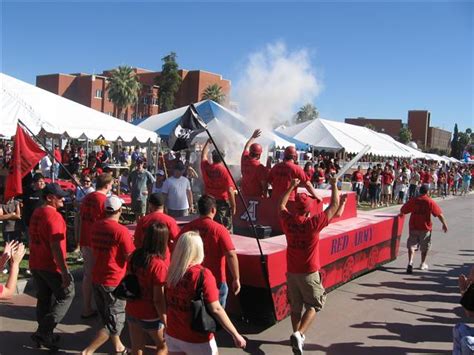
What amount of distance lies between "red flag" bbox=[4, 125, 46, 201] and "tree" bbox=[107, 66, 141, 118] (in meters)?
71.0

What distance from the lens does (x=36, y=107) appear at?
1108 centimetres

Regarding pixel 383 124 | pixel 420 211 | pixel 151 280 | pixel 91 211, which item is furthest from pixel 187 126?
pixel 383 124

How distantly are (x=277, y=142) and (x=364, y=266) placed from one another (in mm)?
9890

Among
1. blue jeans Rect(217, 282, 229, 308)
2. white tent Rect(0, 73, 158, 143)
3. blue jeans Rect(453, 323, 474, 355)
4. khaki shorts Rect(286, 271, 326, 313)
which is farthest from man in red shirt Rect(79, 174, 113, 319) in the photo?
white tent Rect(0, 73, 158, 143)

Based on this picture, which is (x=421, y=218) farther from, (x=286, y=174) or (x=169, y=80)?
(x=169, y=80)

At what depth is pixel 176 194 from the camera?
27.8ft

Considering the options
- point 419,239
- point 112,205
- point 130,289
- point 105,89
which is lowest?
point 419,239

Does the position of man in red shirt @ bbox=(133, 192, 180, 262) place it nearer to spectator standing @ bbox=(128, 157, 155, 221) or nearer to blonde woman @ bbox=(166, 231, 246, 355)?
blonde woman @ bbox=(166, 231, 246, 355)

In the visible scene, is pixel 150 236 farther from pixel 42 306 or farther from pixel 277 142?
pixel 277 142

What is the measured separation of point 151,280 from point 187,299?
67 cm

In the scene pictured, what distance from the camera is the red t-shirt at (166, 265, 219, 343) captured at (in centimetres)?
310

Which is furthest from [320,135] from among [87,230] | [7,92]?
[87,230]

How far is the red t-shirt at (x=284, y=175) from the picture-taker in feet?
21.5

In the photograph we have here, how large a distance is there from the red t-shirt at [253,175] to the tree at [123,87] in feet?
233
